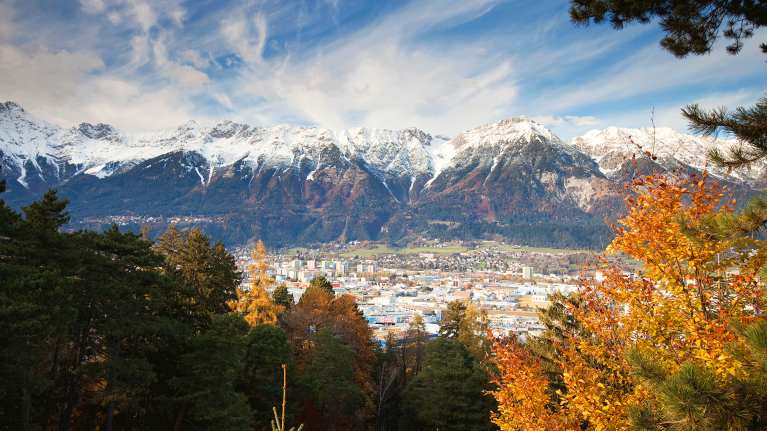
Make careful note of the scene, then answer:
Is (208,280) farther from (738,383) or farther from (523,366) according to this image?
(738,383)

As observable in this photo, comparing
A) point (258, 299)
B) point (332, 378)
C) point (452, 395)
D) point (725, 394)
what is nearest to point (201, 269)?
point (258, 299)

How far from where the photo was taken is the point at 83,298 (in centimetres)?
1350

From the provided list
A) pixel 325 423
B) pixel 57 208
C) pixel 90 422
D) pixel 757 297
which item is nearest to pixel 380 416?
pixel 325 423

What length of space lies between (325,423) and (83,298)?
14.1 metres

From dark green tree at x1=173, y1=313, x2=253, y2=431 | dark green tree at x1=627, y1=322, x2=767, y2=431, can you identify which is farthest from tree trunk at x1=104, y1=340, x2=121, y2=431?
dark green tree at x1=627, y1=322, x2=767, y2=431

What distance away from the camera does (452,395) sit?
22984 mm

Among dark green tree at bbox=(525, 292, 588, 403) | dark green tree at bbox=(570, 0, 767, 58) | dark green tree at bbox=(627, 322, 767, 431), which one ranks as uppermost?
dark green tree at bbox=(570, 0, 767, 58)

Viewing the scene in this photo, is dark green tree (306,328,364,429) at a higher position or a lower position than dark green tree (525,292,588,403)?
lower

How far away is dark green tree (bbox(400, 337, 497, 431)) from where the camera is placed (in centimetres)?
2270

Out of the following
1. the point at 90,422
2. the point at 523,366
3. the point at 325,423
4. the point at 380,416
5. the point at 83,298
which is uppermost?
the point at 83,298

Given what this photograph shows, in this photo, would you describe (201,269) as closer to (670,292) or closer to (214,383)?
(214,383)

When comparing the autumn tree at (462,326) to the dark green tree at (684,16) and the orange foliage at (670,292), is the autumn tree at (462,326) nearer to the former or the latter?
the orange foliage at (670,292)

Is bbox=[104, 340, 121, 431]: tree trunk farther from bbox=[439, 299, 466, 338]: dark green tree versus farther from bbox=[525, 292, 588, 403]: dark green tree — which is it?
bbox=[439, 299, 466, 338]: dark green tree

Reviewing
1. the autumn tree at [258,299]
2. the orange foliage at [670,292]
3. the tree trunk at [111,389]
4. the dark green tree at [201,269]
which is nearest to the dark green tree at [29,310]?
the tree trunk at [111,389]
